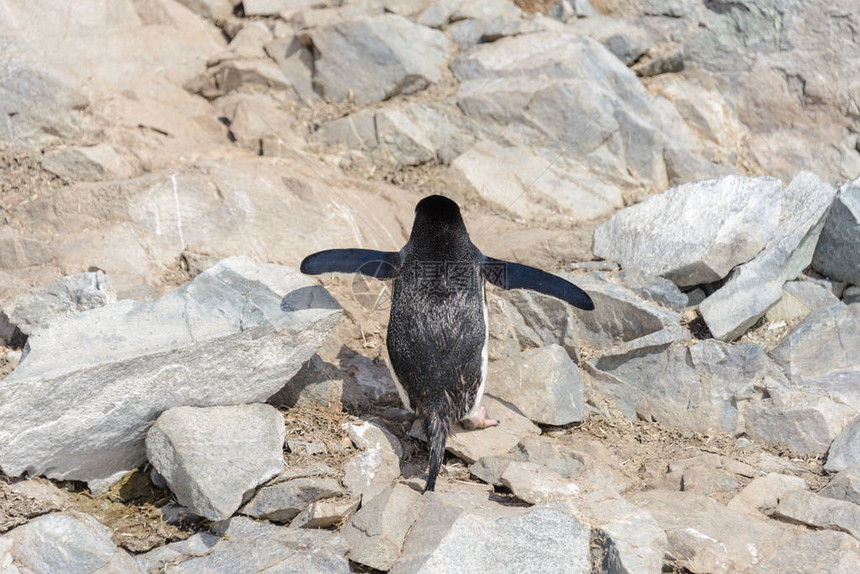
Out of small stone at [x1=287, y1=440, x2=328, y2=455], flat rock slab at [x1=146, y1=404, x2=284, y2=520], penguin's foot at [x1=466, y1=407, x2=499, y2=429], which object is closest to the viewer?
flat rock slab at [x1=146, y1=404, x2=284, y2=520]

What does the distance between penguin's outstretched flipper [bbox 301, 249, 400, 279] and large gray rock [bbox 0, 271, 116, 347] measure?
3.86 ft

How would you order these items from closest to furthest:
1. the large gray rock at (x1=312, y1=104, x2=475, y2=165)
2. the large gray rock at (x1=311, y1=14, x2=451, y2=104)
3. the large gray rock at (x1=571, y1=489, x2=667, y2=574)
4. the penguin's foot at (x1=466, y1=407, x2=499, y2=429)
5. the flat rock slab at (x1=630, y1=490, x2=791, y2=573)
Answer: the large gray rock at (x1=571, y1=489, x2=667, y2=574) → the flat rock slab at (x1=630, y1=490, x2=791, y2=573) → the penguin's foot at (x1=466, y1=407, x2=499, y2=429) → the large gray rock at (x1=312, y1=104, x2=475, y2=165) → the large gray rock at (x1=311, y1=14, x2=451, y2=104)

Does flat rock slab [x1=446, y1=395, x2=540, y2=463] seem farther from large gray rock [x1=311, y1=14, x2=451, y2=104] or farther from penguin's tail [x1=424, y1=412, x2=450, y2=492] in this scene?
large gray rock [x1=311, y1=14, x2=451, y2=104]

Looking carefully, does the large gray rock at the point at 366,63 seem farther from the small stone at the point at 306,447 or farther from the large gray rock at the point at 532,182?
the small stone at the point at 306,447

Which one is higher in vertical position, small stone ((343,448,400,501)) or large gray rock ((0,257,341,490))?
large gray rock ((0,257,341,490))

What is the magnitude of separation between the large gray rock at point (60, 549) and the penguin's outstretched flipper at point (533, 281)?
7.75ft

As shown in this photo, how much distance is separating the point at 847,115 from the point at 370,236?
4840 millimetres

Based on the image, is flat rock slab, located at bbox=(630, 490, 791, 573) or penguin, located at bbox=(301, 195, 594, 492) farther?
penguin, located at bbox=(301, 195, 594, 492)

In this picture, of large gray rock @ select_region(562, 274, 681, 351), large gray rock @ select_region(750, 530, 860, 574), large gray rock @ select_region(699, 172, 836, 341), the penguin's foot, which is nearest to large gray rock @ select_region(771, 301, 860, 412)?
large gray rock @ select_region(699, 172, 836, 341)

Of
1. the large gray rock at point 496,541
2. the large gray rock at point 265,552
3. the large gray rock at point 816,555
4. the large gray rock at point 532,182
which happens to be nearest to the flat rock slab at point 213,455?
the large gray rock at point 265,552

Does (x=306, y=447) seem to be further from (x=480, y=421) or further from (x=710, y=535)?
(x=710, y=535)

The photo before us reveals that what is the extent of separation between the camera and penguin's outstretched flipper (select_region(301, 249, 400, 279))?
438 cm

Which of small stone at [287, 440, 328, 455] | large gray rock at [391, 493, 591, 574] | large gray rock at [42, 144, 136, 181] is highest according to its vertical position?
large gray rock at [42, 144, 136, 181]

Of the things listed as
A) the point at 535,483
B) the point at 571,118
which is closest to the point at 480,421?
the point at 535,483
